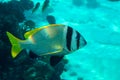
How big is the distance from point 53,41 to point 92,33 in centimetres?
1058

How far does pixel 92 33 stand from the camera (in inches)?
494

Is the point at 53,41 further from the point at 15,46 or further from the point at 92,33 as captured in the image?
the point at 92,33

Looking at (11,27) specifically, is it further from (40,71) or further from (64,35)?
(64,35)

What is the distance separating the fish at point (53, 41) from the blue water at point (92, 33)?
7.08 metres

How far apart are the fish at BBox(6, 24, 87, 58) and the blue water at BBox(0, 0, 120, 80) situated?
708 centimetres

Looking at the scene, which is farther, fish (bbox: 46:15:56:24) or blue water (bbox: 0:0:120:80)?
fish (bbox: 46:15:56:24)

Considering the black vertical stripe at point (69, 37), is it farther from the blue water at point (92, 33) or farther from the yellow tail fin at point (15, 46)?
the blue water at point (92, 33)

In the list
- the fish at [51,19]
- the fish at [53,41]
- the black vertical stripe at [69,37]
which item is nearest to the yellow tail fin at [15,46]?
the fish at [53,41]

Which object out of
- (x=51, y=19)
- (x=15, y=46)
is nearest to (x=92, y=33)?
(x=51, y=19)

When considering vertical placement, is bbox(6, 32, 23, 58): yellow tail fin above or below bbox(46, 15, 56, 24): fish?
above

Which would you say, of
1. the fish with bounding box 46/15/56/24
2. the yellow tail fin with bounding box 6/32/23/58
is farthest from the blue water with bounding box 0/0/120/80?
the yellow tail fin with bounding box 6/32/23/58

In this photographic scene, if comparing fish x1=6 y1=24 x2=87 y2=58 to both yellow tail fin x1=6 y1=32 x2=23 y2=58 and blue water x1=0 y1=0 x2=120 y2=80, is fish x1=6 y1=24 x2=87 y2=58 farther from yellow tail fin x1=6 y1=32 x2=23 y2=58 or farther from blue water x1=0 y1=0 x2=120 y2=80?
blue water x1=0 y1=0 x2=120 y2=80

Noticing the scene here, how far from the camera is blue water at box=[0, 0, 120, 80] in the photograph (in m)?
9.82

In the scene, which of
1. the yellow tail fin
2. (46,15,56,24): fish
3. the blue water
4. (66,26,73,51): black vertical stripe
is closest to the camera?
(66,26,73,51): black vertical stripe
